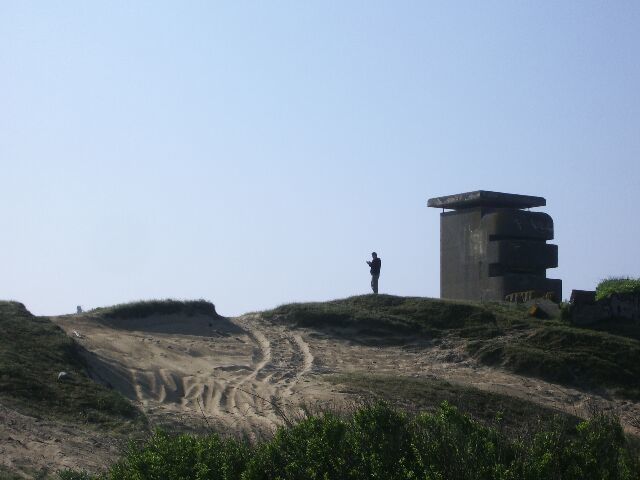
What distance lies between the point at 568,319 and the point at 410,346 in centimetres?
391

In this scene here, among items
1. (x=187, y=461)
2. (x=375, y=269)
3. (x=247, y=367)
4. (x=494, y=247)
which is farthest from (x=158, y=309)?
(x=187, y=461)

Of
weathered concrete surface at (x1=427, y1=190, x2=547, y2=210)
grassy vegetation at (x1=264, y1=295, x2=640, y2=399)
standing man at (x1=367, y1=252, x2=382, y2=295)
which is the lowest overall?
grassy vegetation at (x1=264, y1=295, x2=640, y2=399)

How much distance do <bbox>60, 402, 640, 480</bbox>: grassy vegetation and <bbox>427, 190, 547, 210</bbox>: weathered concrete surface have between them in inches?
670

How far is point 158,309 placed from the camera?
19.4m

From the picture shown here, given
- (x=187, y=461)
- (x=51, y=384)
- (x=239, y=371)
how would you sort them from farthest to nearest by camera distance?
(x=239, y=371) → (x=51, y=384) → (x=187, y=461)

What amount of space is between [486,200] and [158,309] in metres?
9.22

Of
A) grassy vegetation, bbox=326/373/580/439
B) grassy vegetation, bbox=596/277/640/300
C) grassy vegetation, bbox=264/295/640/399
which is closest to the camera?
grassy vegetation, bbox=326/373/580/439

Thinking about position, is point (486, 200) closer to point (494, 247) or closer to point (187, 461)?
point (494, 247)

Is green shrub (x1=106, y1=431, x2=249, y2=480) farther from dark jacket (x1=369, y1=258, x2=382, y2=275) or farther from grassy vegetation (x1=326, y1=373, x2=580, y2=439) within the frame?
dark jacket (x1=369, y1=258, x2=382, y2=275)

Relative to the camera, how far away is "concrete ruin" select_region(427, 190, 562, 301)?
76.6 ft

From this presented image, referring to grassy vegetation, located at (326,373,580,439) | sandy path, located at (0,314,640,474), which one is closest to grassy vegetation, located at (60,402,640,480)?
sandy path, located at (0,314,640,474)

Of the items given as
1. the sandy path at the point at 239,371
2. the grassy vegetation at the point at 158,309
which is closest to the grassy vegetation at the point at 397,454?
the sandy path at the point at 239,371

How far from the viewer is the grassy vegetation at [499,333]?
1786 centimetres

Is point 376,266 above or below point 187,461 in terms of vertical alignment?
above
